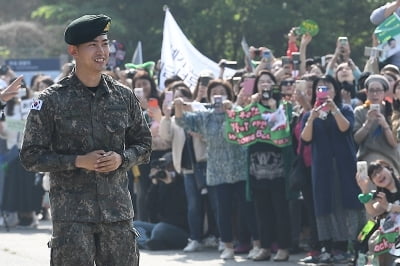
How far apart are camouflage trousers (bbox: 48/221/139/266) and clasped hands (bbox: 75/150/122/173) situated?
0.34m

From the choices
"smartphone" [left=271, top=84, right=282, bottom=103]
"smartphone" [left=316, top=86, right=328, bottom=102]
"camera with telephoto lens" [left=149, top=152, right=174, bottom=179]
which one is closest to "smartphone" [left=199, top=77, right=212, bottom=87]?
"camera with telephoto lens" [left=149, top=152, right=174, bottom=179]

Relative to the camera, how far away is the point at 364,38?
114ft

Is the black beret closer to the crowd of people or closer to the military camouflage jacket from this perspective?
the military camouflage jacket

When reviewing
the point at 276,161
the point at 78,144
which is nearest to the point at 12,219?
the point at 276,161

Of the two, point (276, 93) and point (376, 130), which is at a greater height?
point (276, 93)

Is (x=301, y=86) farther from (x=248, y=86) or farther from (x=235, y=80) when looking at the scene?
(x=235, y=80)

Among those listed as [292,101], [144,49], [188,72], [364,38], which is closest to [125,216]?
[292,101]

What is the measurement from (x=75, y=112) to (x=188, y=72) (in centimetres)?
1071

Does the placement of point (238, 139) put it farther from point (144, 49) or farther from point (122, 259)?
point (144, 49)

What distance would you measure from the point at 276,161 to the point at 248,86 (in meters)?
0.99

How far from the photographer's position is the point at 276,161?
13.1 metres

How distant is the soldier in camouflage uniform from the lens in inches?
285

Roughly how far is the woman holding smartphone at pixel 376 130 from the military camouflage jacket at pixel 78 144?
17.2 feet

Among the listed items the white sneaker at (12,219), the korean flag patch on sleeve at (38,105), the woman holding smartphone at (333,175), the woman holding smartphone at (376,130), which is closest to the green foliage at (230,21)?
the white sneaker at (12,219)
